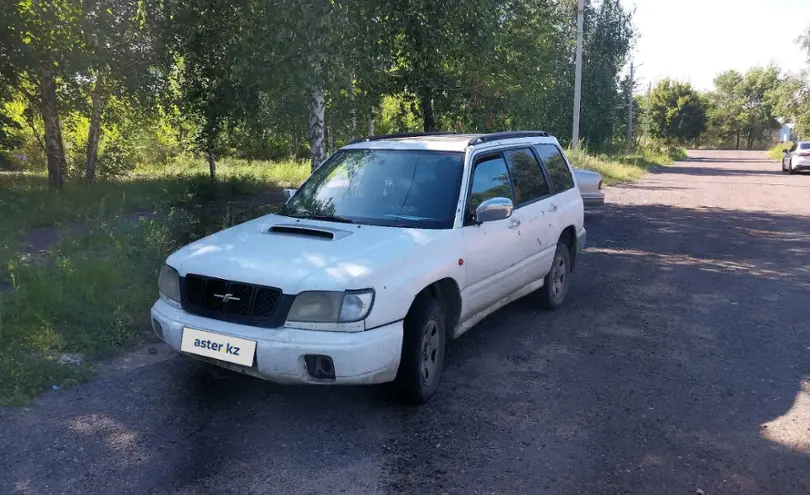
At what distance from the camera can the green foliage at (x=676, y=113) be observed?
82.1m

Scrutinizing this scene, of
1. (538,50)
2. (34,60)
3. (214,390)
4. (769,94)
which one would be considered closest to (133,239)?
(214,390)

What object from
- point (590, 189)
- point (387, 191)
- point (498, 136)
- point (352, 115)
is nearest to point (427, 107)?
point (352, 115)

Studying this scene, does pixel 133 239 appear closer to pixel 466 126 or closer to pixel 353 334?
pixel 353 334

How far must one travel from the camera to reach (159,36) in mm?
12352

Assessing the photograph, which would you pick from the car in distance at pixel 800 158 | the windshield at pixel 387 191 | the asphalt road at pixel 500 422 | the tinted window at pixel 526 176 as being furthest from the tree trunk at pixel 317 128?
the car in distance at pixel 800 158

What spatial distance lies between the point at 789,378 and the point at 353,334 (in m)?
3.45

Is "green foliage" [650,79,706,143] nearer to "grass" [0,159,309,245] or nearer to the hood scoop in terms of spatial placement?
"grass" [0,159,309,245]

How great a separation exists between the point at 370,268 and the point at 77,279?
3.84 m

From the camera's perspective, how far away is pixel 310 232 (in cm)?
449

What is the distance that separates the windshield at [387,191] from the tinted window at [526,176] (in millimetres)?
892

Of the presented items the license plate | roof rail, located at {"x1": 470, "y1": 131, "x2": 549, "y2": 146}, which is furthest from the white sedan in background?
the license plate

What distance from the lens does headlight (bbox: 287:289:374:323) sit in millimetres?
3756

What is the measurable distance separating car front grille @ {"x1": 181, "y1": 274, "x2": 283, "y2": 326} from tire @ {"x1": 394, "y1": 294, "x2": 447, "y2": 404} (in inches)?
35.4

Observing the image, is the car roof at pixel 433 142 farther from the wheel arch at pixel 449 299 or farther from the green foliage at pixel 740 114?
the green foliage at pixel 740 114
